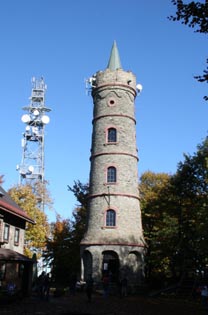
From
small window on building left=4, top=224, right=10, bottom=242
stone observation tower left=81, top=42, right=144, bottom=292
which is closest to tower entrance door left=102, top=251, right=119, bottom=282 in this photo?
stone observation tower left=81, top=42, right=144, bottom=292

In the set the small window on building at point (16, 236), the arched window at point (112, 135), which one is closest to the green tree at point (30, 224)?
the small window on building at point (16, 236)

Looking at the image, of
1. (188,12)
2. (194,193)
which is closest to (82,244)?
(194,193)

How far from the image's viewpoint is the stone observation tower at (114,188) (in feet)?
101

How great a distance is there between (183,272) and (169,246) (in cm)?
240

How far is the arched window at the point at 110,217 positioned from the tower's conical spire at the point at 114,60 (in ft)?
41.5

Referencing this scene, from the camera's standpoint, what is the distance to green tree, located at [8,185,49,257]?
4078 centimetres

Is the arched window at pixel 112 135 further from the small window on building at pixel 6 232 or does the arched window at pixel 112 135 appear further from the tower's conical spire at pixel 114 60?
the small window on building at pixel 6 232

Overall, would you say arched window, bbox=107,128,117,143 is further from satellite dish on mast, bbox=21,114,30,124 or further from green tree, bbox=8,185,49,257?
satellite dish on mast, bbox=21,114,30,124

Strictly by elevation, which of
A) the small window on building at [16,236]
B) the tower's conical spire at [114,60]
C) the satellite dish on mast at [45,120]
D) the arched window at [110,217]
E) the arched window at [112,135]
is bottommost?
the small window on building at [16,236]

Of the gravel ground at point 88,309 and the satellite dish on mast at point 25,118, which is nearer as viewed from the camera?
the gravel ground at point 88,309

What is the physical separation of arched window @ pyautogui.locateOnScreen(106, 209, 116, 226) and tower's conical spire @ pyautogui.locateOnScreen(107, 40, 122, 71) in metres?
12.7

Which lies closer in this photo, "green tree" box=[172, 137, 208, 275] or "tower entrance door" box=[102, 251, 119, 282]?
"tower entrance door" box=[102, 251, 119, 282]

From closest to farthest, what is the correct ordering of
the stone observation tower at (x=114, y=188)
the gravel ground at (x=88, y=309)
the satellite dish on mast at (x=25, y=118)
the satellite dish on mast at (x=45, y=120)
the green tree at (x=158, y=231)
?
the gravel ground at (x=88, y=309) < the stone observation tower at (x=114, y=188) < the green tree at (x=158, y=231) < the satellite dish on mast at (x=25, y=118) < the satellite dish on mast at (x=45, y=120)

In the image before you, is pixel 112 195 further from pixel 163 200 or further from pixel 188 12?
pixel 188 12
